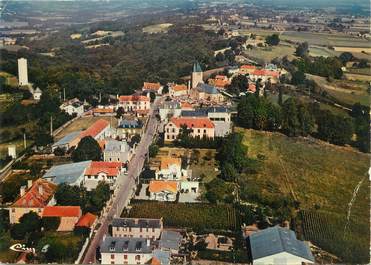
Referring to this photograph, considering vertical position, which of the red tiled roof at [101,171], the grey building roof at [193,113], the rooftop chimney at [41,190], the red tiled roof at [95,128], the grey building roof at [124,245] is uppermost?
the grey building roof at [193,113]

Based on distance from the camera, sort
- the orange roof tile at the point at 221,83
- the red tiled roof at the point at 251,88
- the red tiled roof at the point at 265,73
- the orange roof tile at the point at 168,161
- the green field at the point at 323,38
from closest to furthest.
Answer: the orange roof tile at the point at 168,161, the red tiled roof at the point at 251,88, the orange roof tile at the point at 221,83, the red tiled roof at the point at 265,73, the green field at the point at 323,38

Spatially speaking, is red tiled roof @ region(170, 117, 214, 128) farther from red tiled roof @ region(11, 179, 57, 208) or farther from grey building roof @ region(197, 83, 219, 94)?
red tiled roof @ region(11, 179, 57, 208)

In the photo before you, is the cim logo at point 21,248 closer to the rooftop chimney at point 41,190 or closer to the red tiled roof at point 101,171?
the rooftop chimney at point 41,190

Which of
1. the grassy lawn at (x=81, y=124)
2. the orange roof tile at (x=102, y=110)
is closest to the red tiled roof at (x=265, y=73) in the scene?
the orange roof tile at (x=102, y=110)

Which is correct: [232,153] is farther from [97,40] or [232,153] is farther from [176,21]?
[176,21]

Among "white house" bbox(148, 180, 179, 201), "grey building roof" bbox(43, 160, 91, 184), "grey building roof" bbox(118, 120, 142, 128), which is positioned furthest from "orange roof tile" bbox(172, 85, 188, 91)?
"white house" bbox(148, 180, 179, 201)

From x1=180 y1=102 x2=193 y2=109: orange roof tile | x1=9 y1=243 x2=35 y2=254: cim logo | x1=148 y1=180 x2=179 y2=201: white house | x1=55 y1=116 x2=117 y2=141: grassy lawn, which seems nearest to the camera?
x1=9 y1=243 x2=35 y2=254: cim logo
